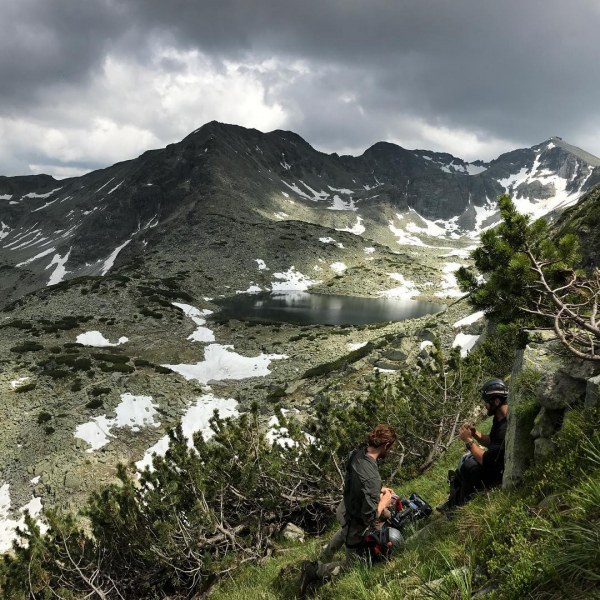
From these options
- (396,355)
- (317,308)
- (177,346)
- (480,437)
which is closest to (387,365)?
(396,355)

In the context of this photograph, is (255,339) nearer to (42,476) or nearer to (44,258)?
(42,476)

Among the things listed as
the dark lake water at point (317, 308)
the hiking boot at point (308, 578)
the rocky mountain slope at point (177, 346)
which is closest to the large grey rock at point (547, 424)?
the hiking boot at point (308, 578)

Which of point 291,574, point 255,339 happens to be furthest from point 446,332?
point 291,574

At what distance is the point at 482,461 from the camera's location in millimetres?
6004

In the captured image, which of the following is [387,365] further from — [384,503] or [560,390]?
[560,390]

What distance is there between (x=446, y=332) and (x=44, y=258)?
17479cm

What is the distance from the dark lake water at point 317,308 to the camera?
7038 cm

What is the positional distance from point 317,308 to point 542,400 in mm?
75743

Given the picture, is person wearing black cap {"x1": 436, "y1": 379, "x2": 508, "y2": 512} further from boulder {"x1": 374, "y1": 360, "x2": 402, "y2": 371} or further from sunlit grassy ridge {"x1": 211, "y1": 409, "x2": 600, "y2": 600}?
boulder {"x1": 374, "y1": 360, "x2": 402, "y2": 371}

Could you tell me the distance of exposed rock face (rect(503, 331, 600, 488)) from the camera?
199 inches

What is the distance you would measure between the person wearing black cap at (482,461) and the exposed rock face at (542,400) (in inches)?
12.8

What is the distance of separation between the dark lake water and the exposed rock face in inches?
2355

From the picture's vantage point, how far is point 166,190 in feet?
595

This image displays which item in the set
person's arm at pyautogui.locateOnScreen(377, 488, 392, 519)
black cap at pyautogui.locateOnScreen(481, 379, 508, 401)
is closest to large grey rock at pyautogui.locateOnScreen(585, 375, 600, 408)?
black cap at pyautogui.locateOnScreen(481, 379, 508, 401)
